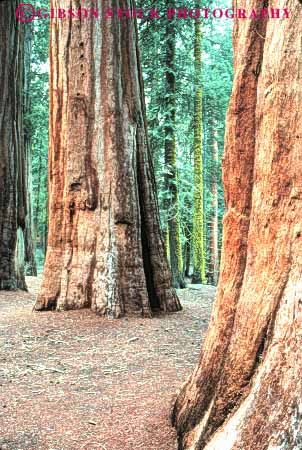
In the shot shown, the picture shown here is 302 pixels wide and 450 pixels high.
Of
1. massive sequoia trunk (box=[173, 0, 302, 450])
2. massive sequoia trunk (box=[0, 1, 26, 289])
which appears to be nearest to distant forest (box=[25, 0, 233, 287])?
massive sequoia trunk (box=[0, 1, 26, 289])

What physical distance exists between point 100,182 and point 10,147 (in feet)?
13.8

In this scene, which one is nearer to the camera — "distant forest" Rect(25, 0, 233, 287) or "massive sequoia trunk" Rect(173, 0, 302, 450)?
"massive sequoia trunk" Rect(173, 0, 302, 450)

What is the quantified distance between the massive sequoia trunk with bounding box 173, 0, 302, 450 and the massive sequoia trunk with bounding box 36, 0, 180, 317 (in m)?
3.87

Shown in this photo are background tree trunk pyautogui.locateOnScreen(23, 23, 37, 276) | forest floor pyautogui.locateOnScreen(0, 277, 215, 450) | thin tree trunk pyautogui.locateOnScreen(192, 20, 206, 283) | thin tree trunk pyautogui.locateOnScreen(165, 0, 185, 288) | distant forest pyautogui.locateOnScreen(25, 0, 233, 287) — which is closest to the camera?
forest floor pyautogui.locateOnScreen(0, 277, 215, 450)

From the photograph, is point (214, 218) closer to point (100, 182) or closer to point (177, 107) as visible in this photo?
point (177, 107)

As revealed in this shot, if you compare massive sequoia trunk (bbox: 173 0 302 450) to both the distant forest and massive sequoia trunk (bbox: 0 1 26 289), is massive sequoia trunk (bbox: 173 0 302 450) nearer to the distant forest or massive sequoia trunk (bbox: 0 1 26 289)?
massive sequoia trunk (bbox: 0 1 26 289)

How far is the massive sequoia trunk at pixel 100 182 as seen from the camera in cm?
676

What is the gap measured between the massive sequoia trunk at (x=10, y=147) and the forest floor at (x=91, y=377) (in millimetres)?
2591

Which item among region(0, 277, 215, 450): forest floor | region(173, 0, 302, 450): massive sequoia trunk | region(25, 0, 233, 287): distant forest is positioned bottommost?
region(0, 277, 215, 450): forest floor

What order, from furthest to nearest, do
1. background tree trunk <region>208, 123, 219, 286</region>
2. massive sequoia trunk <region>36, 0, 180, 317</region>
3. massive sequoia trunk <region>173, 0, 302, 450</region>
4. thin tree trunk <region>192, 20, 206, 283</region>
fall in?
1. background tree trunk <region>208, 123, 219, 286</region>
2. thin tree trunk <region>192, 20, 206, 283</region>
3. massive sequoia trunk <region>36, 0, 180, 317</region>
4. massive sequoia trunk <region>173, 0, 302, 450</region>

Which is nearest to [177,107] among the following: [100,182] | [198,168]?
[198,168]

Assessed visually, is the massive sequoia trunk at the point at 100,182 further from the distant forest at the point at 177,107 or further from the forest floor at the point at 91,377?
the distant forest at the point at 177,107

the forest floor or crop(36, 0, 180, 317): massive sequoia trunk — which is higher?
crop(36, 0, 180, 317): massive sequoia trunk

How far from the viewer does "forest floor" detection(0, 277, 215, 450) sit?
3197mm
